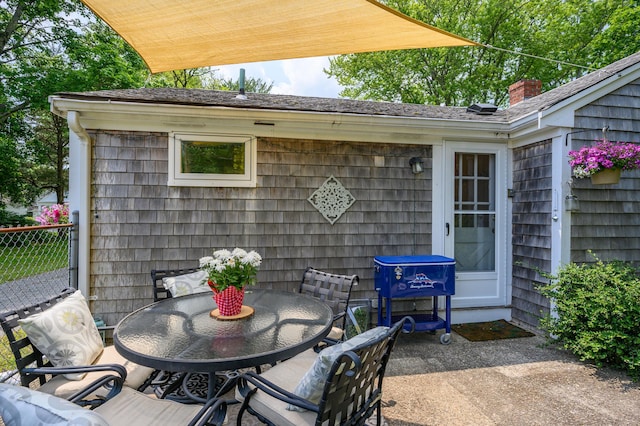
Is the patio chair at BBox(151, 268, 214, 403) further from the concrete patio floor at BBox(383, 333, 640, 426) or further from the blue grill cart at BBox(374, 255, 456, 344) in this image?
the blue grill cart at BBox(374, 255, 456, 344)

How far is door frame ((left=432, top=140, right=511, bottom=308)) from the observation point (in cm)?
441

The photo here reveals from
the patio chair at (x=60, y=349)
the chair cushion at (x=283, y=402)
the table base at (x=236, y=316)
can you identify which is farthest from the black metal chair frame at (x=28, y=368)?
the chair cushion at (x=283, y=402)

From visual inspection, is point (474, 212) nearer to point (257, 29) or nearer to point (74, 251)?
point (257, 29)

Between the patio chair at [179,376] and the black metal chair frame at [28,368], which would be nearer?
the black metal chair frame at [28,368]

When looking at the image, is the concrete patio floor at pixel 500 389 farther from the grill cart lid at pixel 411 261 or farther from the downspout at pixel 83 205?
the downspout at pixel 83 205

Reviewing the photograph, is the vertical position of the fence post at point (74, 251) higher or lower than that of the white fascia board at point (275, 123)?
lower

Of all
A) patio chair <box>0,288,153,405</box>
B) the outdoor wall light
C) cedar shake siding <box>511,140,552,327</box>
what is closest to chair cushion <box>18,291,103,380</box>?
patio chair <box>0,288,153,405</box>

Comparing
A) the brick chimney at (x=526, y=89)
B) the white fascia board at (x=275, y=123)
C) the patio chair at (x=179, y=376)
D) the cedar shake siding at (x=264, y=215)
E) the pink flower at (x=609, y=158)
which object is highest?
the brick chimney at (x=526, y=89)

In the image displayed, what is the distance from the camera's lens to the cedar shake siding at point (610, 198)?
12.9 feet

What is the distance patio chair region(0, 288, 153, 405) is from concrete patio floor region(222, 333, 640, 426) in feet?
3.32

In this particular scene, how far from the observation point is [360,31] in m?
2.84

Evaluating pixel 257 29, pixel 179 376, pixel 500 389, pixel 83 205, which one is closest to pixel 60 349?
pixel 179 376

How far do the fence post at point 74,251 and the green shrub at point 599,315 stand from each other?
5178 mm

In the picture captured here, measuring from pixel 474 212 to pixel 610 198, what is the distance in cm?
153
